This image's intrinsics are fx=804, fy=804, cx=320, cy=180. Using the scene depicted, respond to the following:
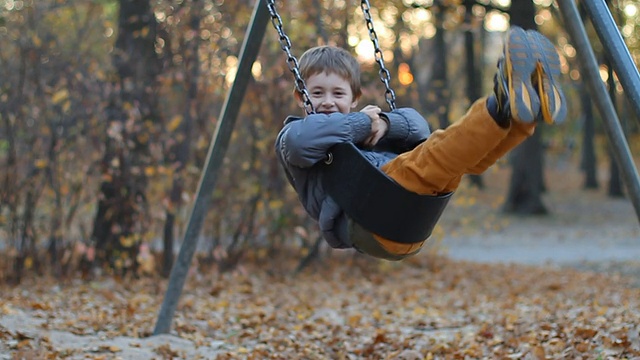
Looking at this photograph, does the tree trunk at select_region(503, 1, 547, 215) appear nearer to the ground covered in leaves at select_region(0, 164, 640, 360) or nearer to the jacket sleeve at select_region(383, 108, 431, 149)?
the ground covered in leaves at select_region(0, 164, 640, 360)

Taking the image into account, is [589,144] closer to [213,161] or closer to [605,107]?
[605,107]

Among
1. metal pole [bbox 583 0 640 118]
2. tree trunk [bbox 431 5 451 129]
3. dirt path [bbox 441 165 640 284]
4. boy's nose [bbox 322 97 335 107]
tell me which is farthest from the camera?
dirt path [bbox 441 165 640 284]

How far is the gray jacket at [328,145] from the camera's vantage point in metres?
3.62

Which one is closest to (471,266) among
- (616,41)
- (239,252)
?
(239,252)

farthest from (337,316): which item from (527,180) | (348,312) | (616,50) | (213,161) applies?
(527,180)

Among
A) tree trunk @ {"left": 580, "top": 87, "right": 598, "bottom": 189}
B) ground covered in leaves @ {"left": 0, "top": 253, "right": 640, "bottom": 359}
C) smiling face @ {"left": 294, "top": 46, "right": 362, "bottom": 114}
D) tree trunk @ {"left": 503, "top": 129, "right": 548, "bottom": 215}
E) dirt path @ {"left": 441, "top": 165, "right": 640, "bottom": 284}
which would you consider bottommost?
ground covered in leaves @ {"left": 0, "top": 253, "right": 640, "bottom": 359}

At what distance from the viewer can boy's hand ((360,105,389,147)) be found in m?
3.82

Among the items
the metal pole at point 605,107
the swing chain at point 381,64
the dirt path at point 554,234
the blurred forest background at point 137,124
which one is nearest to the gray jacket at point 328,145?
the swing chain at point 381,64

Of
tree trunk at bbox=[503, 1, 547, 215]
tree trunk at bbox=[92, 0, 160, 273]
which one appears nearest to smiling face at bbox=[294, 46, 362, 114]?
tree trunk at bbox=[92, 0, 160, 273]

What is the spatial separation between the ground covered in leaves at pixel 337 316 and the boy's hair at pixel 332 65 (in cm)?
183

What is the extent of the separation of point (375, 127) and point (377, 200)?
437 millimetres

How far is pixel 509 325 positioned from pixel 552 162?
125ft

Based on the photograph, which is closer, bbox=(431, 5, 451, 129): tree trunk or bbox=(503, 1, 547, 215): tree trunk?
bbox=(431, 5, 451, 129): tree trunk

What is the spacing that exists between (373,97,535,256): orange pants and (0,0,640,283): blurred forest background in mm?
5210
